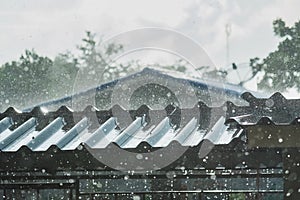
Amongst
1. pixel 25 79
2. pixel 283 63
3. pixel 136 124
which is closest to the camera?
pixel 136 124

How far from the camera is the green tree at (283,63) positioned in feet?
59.4

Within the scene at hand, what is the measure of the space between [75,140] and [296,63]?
1461 centimetres

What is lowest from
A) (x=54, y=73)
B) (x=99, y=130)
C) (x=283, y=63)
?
(x=99, y=130)

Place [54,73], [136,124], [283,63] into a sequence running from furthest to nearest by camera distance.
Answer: [54,73]
[283,63]
[136,124]

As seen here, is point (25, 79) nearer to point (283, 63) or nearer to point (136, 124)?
point (283, 63)

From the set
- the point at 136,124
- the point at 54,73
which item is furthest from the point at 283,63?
the point at 136,124

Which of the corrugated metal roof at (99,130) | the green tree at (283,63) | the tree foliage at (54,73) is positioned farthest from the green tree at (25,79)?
the corrugated metal roof at (99,130)

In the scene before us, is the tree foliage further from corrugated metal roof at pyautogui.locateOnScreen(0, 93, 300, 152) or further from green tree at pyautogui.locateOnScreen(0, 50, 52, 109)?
corrugated metal roof at pyautogui.locateOnScreen(0, 93, 300, 152)

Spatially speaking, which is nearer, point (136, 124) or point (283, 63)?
point (136, 124)

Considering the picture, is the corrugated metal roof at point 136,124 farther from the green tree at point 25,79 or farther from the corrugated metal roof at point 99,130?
the green tree at point 25,79

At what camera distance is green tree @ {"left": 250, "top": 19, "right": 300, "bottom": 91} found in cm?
1811

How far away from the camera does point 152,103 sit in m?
11.7

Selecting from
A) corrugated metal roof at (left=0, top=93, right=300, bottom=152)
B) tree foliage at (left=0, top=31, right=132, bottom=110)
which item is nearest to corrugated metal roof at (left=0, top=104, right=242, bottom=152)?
corrugated metal roof at (left=0, top=93, right=300, bottom=152)

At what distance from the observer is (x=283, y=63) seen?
60.4ft
